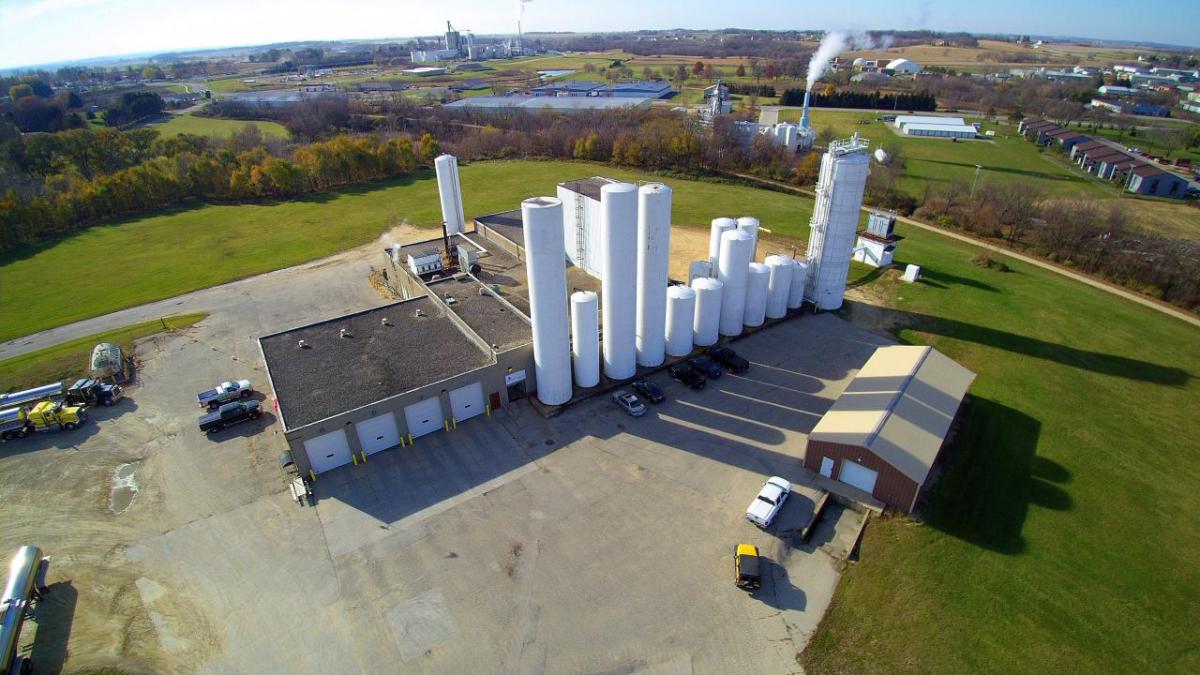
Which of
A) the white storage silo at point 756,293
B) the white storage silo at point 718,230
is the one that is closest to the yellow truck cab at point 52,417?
the white storage silo at point 718,230

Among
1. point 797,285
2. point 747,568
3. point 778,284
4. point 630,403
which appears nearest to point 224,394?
point 630,403

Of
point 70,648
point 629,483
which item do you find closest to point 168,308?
point 70,648

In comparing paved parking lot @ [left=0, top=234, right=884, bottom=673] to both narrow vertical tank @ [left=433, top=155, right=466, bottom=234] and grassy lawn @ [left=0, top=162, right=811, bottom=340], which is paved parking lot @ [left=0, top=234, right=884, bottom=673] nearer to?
grassy lawn @ [left=0, top=162, right=811, bottom=340]

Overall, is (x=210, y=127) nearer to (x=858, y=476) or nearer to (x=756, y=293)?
(x=756, y=293)

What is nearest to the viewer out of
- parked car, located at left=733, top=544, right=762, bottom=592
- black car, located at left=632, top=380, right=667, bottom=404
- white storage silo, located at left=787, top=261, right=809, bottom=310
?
parked car, located at left=733, top=544, right=762, bottom=592

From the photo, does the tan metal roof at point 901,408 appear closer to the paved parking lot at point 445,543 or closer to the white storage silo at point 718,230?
the paved parking lot at point 445,543

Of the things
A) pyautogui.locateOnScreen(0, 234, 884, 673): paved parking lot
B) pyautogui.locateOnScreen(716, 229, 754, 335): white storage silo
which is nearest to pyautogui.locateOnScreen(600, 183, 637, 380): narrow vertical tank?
pyautogui.locateOnScreen(0, 234, 884, 673): paved parking lot
